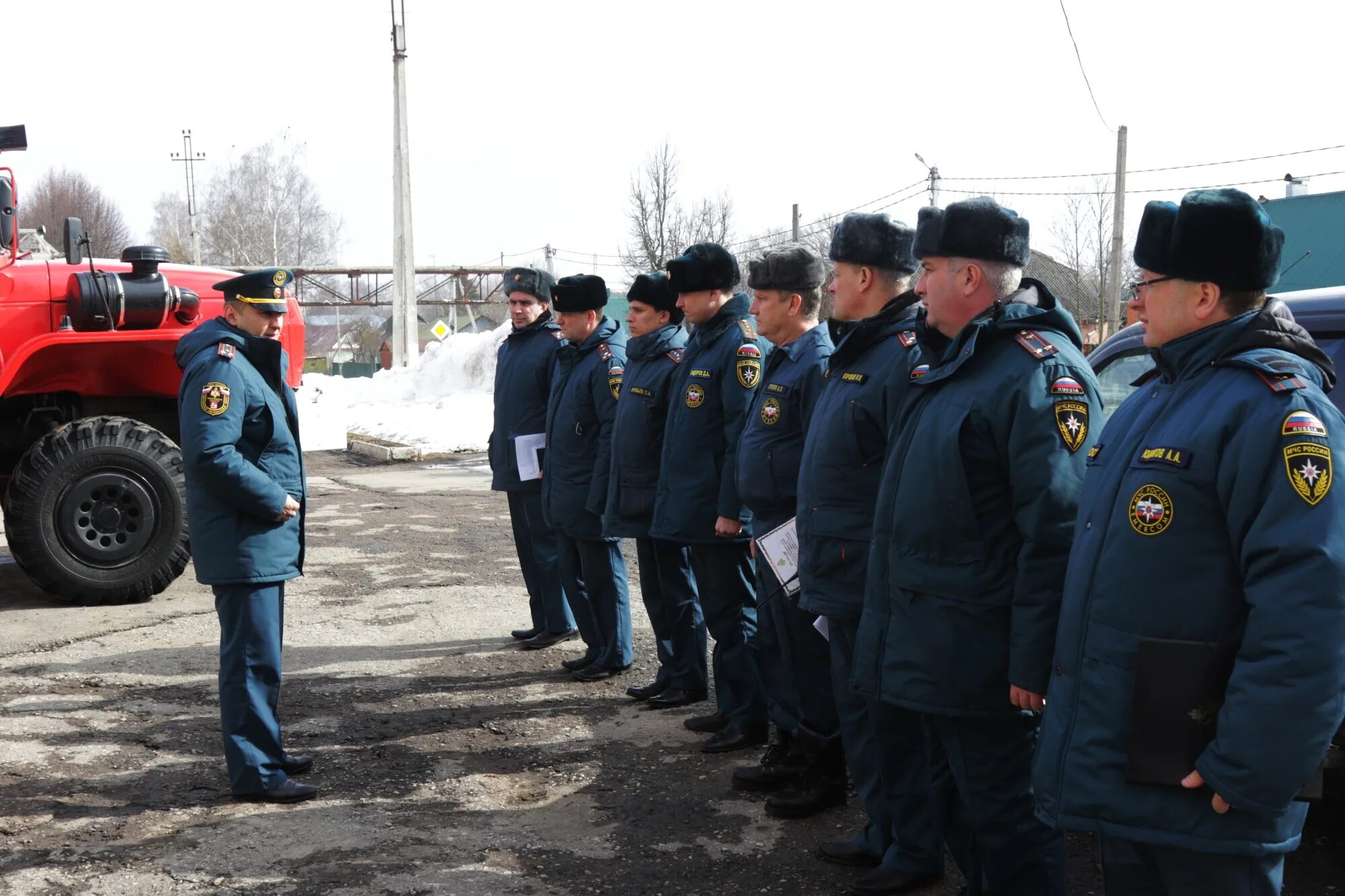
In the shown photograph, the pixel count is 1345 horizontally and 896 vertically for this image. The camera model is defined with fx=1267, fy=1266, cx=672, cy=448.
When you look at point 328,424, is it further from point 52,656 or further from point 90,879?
point 90,879

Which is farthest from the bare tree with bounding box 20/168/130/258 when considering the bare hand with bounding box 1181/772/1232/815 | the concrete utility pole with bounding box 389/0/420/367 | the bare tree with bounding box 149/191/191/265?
the bare hand with bounding box 1181/772/1232/815

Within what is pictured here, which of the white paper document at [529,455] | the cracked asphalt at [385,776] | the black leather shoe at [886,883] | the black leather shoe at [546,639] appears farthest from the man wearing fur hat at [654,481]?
the black leather shoe at [886,883]

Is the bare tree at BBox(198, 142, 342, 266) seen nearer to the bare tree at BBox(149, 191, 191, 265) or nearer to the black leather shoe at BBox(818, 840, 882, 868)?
the bare tree at BBox(149, 191, 191, 265)

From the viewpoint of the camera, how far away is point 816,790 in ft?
14.0

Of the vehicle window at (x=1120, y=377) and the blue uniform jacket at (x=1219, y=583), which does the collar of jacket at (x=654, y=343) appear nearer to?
the vehicle window at (x=1120, y=377)

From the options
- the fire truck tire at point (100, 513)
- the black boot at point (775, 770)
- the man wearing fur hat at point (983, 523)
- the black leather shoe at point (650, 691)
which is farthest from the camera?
the fire truck tire at point (100, 513)

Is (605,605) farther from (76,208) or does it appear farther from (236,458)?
(76,208)

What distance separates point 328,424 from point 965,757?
57.1 feet

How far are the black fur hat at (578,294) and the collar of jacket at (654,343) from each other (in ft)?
1.94

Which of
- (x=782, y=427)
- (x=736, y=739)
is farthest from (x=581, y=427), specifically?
(x=782, y=427)

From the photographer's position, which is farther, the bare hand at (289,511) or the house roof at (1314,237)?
the house roof at (1314,237)

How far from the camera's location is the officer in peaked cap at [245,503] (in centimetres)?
433

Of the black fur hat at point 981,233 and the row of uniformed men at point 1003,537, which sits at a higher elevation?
the black fur hat at point 981,233

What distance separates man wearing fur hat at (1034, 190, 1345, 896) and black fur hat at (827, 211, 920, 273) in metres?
1.36
